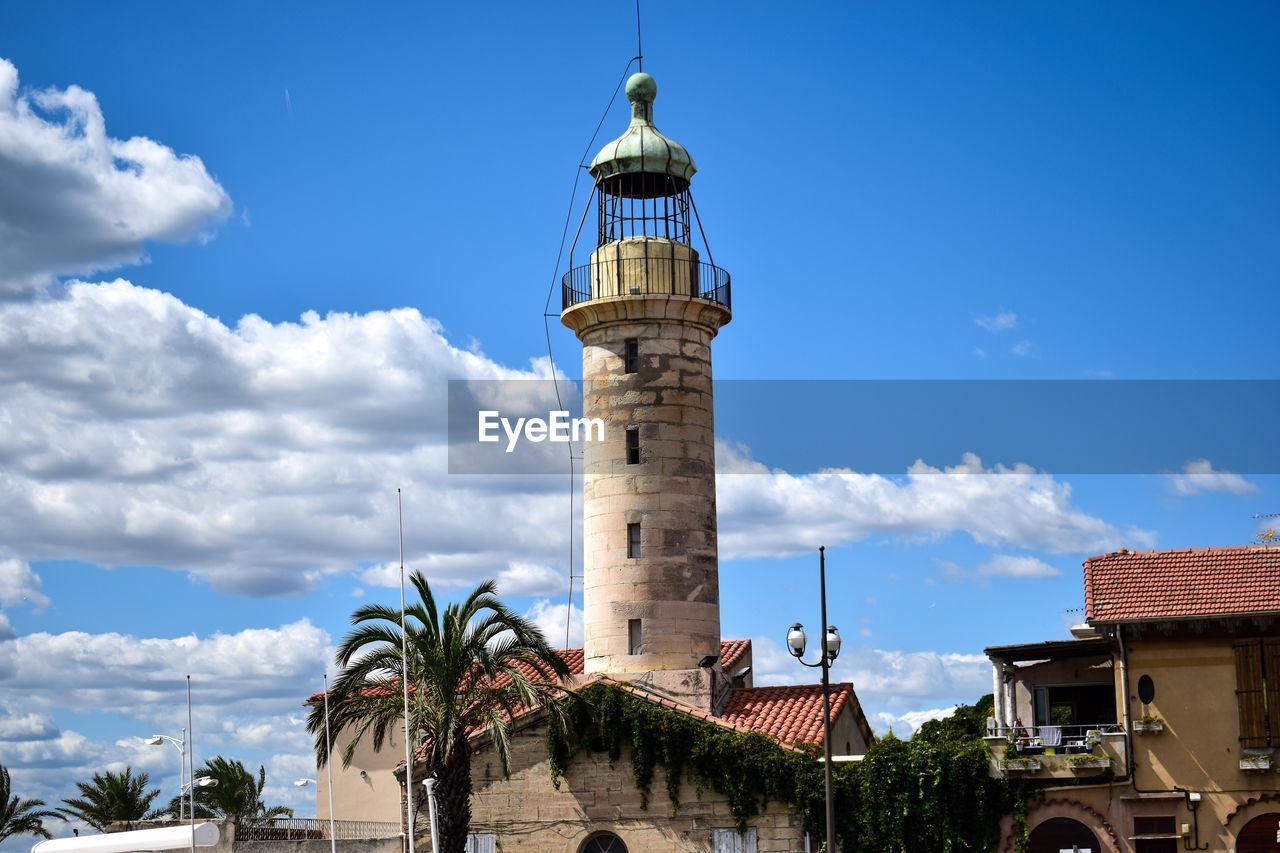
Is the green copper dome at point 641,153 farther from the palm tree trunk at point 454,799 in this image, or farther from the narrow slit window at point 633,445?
the palm tree trunk at point 454,799

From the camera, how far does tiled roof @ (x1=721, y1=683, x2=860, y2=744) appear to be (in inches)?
1441

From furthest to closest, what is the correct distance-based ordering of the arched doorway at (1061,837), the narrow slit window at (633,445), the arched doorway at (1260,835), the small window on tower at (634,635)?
the narrow slit window at (633,445)
the small window on tower at (634,635)
the arched doorway at (1061,837)
the arched doorway at (1260,835)

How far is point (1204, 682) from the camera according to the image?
34562mm

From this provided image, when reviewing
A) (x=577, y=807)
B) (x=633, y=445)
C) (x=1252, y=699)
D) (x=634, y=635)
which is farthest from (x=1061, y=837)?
(x=633, y=445)

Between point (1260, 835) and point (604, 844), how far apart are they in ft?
46.1

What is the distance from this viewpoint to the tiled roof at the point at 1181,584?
114 ft

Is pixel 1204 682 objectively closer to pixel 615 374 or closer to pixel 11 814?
pixel 615 374

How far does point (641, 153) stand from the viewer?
4106 centimetres

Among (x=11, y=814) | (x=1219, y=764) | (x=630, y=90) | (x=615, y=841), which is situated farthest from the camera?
(x=11, y=814)

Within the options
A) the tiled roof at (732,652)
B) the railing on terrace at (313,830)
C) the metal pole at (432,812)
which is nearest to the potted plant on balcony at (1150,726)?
the tiled roof at (732,652)

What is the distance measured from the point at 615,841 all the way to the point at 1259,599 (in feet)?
49.2

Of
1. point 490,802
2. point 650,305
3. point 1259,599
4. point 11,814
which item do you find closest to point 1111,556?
point 1259,599

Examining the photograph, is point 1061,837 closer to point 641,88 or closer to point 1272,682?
point 1272,682

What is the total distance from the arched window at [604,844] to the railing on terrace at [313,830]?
4.54m
